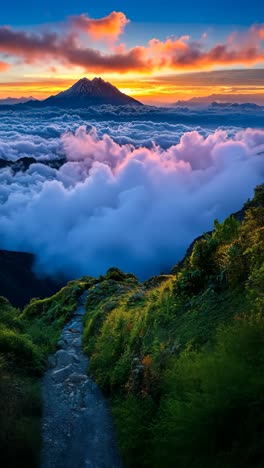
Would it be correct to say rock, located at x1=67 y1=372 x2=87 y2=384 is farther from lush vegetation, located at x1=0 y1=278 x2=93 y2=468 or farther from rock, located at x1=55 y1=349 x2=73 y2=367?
rock, located at x1=55 y1=349 x2=73 y2=367

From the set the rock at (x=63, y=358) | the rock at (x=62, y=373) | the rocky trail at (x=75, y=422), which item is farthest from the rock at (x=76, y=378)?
the rock at (x=63, y=358)

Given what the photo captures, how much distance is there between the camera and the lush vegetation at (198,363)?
20.8ft

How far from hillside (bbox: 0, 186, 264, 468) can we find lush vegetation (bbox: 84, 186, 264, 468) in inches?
0.8

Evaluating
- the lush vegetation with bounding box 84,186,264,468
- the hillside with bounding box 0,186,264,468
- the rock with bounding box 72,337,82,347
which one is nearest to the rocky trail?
the hillside with bounding box 0,186,264,468

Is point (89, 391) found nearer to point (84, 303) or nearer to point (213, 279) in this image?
point (213, 279)

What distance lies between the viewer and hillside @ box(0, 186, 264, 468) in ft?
20.9

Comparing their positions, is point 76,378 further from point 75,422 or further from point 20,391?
point 75,422

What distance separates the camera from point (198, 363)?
776 cm

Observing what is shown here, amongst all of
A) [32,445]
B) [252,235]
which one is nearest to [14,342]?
[32,445]

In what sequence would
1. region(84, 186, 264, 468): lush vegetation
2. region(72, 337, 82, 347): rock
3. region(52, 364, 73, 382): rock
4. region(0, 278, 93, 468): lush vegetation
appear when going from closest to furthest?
region(84, 186, 264, 468): lush vegetation
region(0, 278, 93, 468): lush vegetation
region(52, 364, 73, 382): rock
region(72, 337, 82, 347): rock

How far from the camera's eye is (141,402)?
9414 millimetres

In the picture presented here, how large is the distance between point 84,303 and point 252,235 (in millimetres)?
18037

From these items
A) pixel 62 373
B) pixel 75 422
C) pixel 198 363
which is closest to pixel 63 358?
pixel 62 373

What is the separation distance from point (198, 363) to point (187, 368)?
40 centimetres
